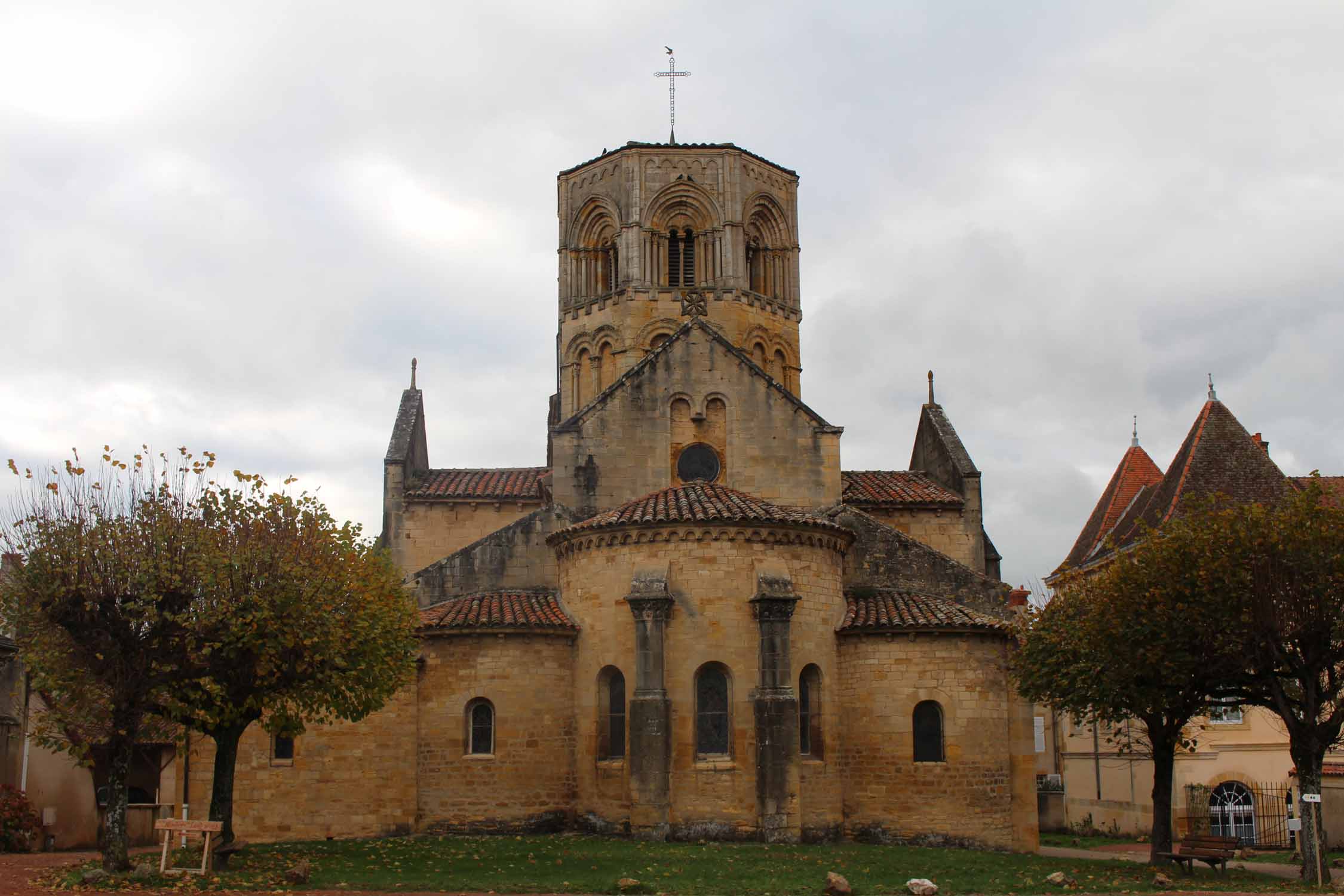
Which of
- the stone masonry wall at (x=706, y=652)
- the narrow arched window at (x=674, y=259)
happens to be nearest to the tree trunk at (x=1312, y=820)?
the stone masonry wall at (x=706, y=652)

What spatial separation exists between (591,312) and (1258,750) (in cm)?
2374

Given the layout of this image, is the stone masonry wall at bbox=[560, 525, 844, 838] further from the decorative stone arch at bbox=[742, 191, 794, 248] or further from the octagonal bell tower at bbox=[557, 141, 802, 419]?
the decorative stone arch at bbox=[742, 191, 794, 248]

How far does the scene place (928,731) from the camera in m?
29.5

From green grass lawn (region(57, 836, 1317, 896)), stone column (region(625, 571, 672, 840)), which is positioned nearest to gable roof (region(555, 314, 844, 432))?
stone column (region(625, 571, 672, 840))

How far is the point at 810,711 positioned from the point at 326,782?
1117 cm

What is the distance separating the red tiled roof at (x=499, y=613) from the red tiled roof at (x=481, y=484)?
537 centimetres

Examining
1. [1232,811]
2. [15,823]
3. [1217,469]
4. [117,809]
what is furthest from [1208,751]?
[15,823]

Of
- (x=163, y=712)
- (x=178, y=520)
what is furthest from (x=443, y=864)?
(x=178, y=520)

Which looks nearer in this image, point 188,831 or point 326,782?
point 188,831

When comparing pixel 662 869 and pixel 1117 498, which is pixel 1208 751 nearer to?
pixel 1117 498

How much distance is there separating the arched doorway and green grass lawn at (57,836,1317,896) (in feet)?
37.8

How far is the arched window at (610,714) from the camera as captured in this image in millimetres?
29250

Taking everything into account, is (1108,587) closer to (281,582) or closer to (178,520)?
(281,582)

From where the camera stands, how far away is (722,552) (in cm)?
2883
